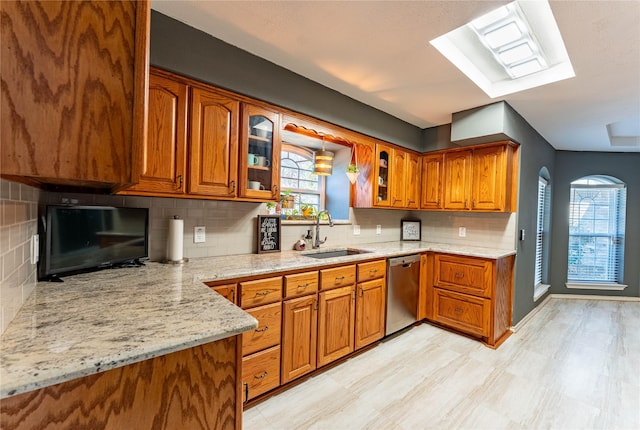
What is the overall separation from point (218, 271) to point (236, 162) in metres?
0.78

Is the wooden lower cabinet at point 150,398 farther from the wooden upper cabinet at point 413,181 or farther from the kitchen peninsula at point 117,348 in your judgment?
the wooden upper cabinet at point 413,181

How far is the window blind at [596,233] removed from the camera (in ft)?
15.6

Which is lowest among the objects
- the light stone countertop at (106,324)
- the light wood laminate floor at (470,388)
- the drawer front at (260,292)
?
the light wood laminate floor at (470,388)

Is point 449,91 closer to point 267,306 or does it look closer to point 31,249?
point 267,306

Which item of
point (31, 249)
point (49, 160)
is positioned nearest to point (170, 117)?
point (31, 249)

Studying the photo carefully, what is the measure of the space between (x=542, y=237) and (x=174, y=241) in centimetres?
525

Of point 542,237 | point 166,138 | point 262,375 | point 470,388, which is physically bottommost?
point 470,388

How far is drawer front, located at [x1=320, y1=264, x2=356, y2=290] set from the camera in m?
2.28

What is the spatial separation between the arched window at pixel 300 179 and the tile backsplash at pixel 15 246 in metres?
2.05

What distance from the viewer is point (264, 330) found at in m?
1.92

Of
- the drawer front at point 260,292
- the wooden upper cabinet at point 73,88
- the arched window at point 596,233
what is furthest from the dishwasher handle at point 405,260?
the arched window at point 596,233

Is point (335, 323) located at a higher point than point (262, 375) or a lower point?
higher

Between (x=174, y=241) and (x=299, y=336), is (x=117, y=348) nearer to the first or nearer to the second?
(x=174, y=241)

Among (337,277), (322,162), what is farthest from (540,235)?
(337,277)
